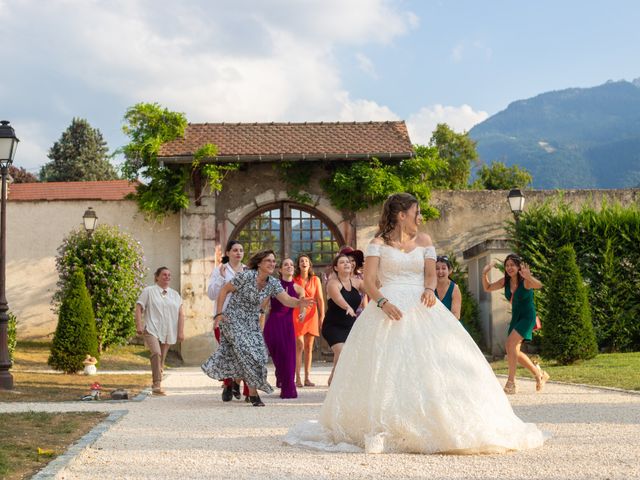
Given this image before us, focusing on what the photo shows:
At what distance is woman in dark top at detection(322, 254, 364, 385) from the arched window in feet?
30.0

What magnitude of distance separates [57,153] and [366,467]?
49.6 metres

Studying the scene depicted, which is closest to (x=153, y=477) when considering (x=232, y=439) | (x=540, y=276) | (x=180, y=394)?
(x=232, y=439)

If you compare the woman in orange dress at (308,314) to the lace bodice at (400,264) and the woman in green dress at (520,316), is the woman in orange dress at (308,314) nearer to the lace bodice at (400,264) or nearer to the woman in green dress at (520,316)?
the woman in green dress at (520,316)

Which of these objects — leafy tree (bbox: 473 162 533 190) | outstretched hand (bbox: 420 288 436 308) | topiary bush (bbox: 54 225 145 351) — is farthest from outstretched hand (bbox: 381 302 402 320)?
leafy tree (bbox: 473 162 533 190)

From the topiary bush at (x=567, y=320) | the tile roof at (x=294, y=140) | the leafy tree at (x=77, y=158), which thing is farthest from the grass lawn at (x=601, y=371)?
the leafy tree at (x=77, y=158)

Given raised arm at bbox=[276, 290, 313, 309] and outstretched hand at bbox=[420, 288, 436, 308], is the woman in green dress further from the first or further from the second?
outstretched hand at bbox=[420, 288, 436, 308]

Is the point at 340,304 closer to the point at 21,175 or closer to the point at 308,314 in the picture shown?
the point at 308,314

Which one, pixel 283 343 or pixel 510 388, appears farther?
pixel 283 343

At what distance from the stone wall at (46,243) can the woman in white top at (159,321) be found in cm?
870

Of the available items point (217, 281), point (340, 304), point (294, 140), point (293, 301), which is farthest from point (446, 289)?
point (294, 140)

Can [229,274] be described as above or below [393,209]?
below

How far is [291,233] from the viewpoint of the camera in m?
20.1

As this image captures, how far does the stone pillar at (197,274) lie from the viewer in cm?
1942

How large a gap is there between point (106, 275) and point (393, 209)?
42.5 feet
